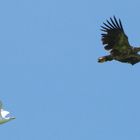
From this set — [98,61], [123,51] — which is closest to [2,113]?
[98,61]

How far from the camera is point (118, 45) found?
2614cm

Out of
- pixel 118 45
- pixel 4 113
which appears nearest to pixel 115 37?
pixel 118 45

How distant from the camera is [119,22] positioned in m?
26.3

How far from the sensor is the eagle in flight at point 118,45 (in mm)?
25703

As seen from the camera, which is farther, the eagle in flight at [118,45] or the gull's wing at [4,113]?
the eagle in flight at [118,45]

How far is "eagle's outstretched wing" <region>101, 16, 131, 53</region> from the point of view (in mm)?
25828

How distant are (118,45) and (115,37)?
0.46 meters

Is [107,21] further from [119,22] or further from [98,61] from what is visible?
[98,61]

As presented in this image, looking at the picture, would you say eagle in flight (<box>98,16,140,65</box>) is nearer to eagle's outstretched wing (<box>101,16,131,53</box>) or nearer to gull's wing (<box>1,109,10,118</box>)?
eagle's outstretched wing (<box>101,16,131,53</box>)

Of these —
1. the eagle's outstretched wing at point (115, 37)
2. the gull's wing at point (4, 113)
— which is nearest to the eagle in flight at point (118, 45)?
the eagle's outstretched wing at point (115, 37)

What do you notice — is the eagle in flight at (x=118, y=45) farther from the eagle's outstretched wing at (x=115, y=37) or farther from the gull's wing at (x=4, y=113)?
the gull's wing at (x=4, y=113)

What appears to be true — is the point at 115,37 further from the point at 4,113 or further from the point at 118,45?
the point at 4,113

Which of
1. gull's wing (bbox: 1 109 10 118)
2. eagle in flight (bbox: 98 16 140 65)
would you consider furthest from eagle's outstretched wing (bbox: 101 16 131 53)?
gull's wing (bbox: 1 109 10 118)

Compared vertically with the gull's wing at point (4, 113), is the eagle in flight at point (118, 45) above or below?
above
